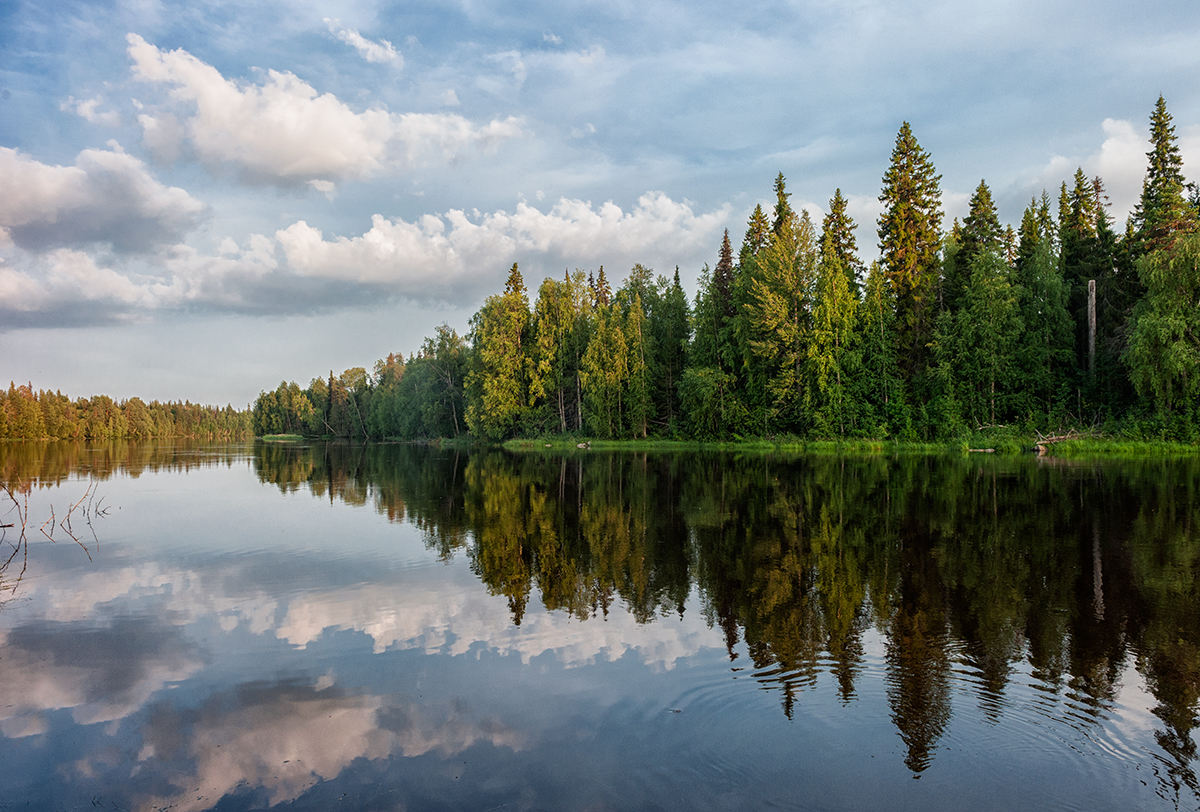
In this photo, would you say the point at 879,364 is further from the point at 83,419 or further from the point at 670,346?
the point at 83,419

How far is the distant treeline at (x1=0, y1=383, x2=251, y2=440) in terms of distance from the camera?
122750mm

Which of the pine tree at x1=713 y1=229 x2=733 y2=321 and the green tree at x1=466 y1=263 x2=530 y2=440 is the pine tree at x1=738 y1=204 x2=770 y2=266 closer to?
the pine tree at x1=713 y1=229 x2=733 y2=321

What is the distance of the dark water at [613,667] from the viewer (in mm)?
4770

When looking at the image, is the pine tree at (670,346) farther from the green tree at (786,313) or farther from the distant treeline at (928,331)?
the green tree at (786,313)

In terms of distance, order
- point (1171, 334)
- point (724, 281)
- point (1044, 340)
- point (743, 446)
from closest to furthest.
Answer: point (1171, 334) < point (1044, 340) < point (743, 446) < point (724, 281)

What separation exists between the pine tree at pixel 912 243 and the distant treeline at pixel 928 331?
0.13 m

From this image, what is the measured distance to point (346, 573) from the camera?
11773 mm

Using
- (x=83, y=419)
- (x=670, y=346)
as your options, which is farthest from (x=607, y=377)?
(x=83, y=419)

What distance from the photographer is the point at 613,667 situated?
693 cm

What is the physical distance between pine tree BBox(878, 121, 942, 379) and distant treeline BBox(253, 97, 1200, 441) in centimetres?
13

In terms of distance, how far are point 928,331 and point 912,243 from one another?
6882 millimetres

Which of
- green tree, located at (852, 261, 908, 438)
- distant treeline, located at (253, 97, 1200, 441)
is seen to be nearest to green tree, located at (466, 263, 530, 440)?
distant treeline, located at (253, 97, 1200, 441)

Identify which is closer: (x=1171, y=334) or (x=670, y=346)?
(x=1171, y=334)

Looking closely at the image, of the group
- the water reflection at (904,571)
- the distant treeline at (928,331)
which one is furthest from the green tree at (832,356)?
the water reflection at (904,571)
